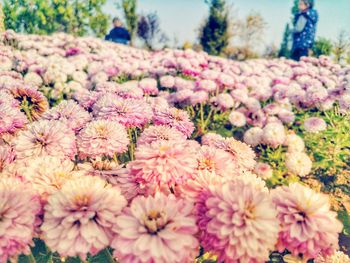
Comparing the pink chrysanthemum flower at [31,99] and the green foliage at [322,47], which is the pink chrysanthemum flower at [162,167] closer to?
the pink chrysanthemum flower at [31,99]

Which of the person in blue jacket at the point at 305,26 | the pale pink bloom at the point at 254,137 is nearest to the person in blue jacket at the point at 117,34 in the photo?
the person in blue jacket at the point at 305,26

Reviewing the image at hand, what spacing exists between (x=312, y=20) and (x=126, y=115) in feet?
26.9

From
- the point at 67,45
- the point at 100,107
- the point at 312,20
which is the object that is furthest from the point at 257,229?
the point at 312,20

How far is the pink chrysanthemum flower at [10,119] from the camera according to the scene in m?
1.67

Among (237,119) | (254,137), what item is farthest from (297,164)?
(237,119)

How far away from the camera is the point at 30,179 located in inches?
46.4

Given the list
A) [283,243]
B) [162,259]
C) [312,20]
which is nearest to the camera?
[162,259]

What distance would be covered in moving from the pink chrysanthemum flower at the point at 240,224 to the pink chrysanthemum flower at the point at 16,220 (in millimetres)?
479

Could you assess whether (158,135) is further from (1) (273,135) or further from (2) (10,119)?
(1) (273,135)

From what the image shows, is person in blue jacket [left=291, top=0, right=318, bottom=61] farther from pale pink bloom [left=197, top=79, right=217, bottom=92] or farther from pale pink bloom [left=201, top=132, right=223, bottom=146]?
pale pink bloom [left=201, top=132, right=223, bottom=146]

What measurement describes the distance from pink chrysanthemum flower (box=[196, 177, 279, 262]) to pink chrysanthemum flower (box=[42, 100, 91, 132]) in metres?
0.92

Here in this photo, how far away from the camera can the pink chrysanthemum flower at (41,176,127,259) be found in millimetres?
967

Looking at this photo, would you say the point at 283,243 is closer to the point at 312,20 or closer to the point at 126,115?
the point at 126,115

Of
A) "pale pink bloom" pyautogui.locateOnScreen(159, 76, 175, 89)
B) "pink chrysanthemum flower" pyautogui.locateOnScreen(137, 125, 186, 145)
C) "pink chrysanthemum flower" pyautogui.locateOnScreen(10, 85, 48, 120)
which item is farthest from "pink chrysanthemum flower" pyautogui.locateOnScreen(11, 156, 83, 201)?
"pale pink bloom" pyautogui.locateOnScreen(159, 76, 175, 89)
